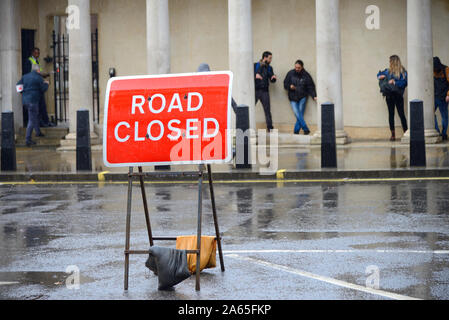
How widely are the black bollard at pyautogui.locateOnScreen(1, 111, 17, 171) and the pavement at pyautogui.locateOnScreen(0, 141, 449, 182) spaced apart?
0.21 meters

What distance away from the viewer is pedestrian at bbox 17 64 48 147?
896 inches

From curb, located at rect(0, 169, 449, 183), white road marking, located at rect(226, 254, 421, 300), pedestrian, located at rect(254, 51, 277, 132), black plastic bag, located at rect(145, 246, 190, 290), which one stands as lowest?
white road marking, located at rect(226, 254, 421, 300)

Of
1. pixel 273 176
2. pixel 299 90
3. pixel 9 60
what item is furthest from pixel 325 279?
pixel 9 60

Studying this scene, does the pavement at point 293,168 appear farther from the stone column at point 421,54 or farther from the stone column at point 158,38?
the stone column at point 158,38

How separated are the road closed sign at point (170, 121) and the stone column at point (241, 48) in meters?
13.6

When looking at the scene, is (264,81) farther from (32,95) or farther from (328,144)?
(328,144)

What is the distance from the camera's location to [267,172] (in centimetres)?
1591

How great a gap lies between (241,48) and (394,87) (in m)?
3.89

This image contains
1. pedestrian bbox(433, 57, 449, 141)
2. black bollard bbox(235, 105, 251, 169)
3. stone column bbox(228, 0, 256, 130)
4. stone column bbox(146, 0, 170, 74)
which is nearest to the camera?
black bollard bbox(235, 105, 251, 169)

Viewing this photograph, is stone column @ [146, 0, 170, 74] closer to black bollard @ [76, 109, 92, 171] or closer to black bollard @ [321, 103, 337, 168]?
black bollard @ [76, 109, 92, 171]

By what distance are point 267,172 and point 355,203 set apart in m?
3.75

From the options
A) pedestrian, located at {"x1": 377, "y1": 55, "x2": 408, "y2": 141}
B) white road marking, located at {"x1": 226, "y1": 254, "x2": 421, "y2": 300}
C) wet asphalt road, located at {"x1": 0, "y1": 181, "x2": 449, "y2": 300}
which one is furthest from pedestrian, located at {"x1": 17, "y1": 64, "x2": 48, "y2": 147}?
white road marking, located at {"x1": 226, "y1": 254, "x2": 421, "y2": 300}

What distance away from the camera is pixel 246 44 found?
2136 centimetres
